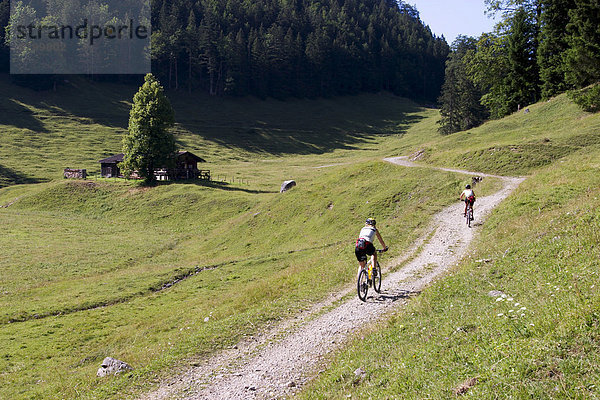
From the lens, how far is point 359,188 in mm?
42312

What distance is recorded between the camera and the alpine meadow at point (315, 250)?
30.0ft

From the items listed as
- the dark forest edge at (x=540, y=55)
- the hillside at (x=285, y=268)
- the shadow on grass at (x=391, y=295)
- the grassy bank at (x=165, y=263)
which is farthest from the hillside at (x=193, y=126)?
the shadow on grass at (x=391, y=295)

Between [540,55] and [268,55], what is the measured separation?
110m

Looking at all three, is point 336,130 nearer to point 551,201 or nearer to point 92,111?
point 92,111

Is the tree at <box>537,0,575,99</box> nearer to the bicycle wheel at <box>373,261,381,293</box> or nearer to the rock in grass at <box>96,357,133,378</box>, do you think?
the bicycle wheel at <box>373,261,381,293</box>

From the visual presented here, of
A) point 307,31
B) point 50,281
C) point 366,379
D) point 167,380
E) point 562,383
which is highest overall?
point 307,31

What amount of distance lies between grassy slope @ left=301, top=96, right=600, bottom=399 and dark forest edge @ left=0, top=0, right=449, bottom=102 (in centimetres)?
14541

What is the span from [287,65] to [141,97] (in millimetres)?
101008

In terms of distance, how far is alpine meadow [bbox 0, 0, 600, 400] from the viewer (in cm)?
913

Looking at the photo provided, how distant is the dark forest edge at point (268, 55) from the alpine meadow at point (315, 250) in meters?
39.6

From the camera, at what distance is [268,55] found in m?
158

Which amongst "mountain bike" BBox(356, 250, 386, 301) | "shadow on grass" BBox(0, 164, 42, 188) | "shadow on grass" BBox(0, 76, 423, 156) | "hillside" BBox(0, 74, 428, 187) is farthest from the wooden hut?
"mountain bike" BBox(356, 250, 386, 301)

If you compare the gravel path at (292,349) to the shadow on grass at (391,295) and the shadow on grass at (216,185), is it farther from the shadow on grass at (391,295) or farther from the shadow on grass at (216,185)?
the shadow on grass at (216,185)

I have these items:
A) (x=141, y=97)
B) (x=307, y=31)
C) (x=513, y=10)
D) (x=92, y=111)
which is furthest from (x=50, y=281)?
(x=307, y=31)
